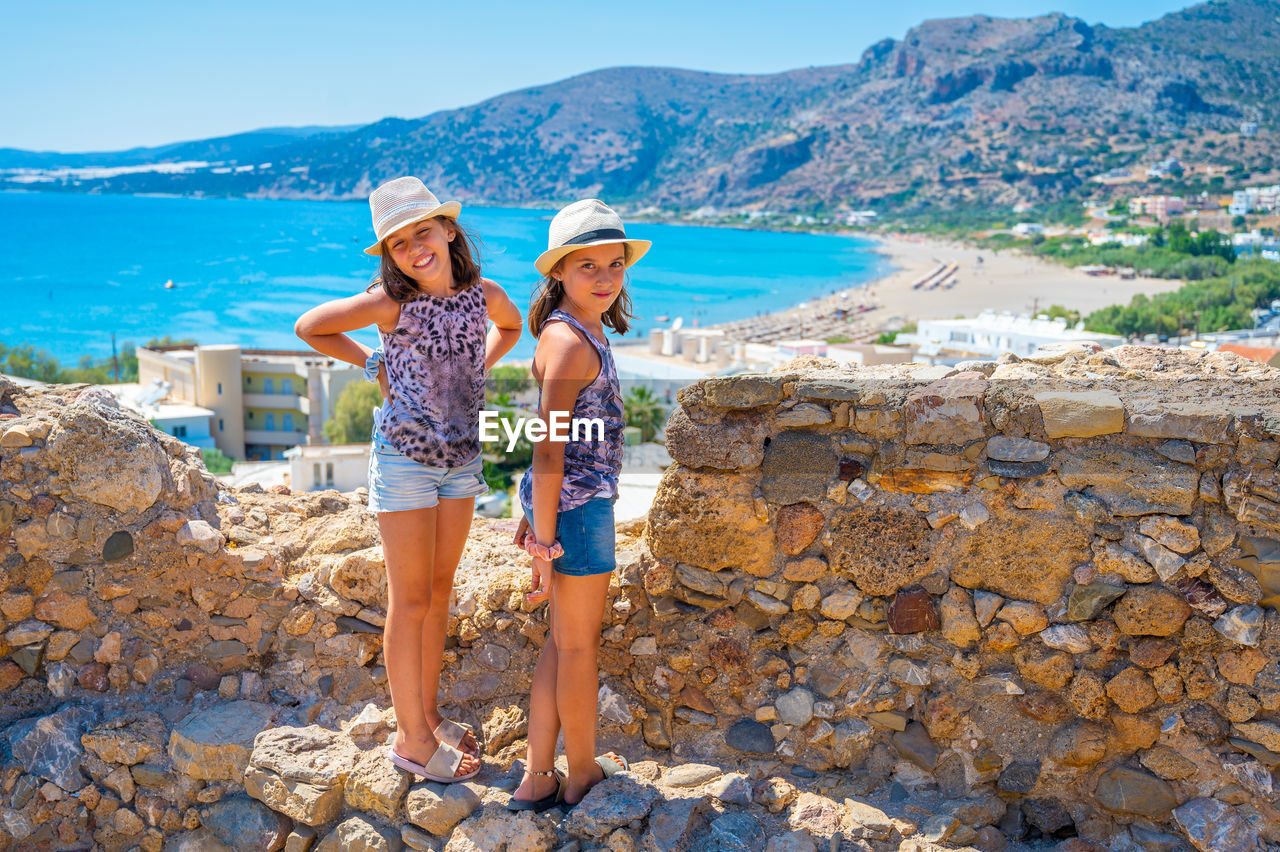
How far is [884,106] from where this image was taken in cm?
17475

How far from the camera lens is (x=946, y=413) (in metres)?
3.30

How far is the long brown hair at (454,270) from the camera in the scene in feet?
9.91

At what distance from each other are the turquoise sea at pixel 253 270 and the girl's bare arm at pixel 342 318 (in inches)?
1881

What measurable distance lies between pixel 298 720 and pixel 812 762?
76.4 inches

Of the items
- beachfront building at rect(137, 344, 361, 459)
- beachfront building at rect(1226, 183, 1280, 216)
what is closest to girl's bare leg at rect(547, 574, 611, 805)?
beachfront building at rect(137, 344, 361, 459)

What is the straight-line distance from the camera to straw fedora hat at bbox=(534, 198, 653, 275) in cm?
288

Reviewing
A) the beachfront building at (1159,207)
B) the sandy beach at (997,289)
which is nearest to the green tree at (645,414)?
the sandy beach at (997,289)

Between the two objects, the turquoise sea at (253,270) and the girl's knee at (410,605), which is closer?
the girl's knee at (410,605)

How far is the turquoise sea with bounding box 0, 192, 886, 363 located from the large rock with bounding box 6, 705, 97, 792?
47321 mm

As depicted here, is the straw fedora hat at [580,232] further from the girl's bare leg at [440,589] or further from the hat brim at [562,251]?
the girl's bare leg at [440,589]

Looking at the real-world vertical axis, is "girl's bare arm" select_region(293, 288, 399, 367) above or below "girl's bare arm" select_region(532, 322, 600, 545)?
above

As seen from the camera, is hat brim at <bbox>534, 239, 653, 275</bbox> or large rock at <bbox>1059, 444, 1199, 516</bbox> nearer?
hat brim at <bbox>534, 239, 653, 275</bbox>

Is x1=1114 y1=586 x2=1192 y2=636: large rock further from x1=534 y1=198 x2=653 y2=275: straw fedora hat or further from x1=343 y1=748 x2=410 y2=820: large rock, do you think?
x1=343 y1=748 x2=410 y2=820: large rock

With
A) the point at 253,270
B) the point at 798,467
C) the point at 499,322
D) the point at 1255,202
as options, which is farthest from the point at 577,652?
the point at 1255,202
